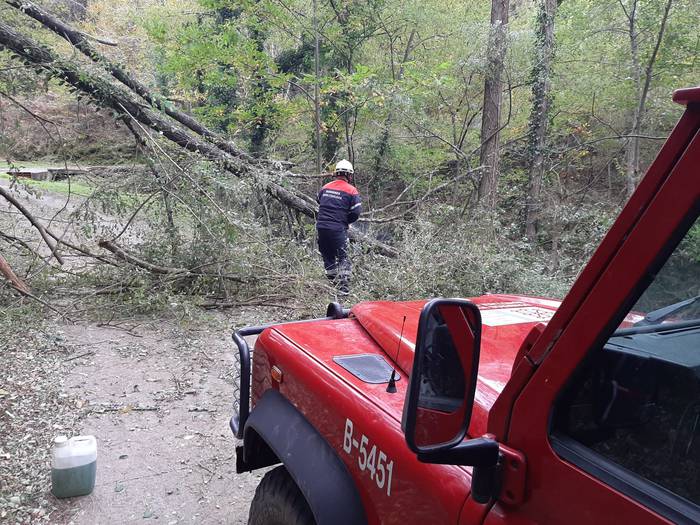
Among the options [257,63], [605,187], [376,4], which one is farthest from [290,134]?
[605,187]

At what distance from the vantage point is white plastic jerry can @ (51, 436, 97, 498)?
350 cm

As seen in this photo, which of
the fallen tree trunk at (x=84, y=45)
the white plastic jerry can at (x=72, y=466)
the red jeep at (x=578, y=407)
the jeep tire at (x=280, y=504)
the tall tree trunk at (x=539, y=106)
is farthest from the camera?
the tall tree trunk at (x=539, y=106)

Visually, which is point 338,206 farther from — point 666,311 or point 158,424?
point 666,311

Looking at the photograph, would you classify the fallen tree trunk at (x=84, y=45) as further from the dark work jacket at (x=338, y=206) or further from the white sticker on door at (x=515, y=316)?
the white sticker on door at (x=515, y=316)

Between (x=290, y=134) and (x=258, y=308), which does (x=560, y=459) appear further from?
(x=290, y=134)

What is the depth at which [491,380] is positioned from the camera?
65.4 inches

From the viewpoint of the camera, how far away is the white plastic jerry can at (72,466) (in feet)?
11.5

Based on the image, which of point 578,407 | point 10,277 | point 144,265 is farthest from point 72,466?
point 144,265

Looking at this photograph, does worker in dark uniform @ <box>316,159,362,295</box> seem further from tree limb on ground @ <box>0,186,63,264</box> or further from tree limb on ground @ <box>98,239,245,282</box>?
tree limb on ground @ <box>0,186,63,264</box>

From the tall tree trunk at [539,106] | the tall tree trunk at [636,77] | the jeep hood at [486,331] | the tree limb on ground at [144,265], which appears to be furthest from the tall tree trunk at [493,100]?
the jeep hood at [486,331]

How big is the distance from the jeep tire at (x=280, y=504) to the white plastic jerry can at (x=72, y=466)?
179cm

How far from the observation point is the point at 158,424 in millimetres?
4680

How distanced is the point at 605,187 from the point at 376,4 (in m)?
7.14

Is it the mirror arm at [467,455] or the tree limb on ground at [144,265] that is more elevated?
the mirror arm at [467,455]
